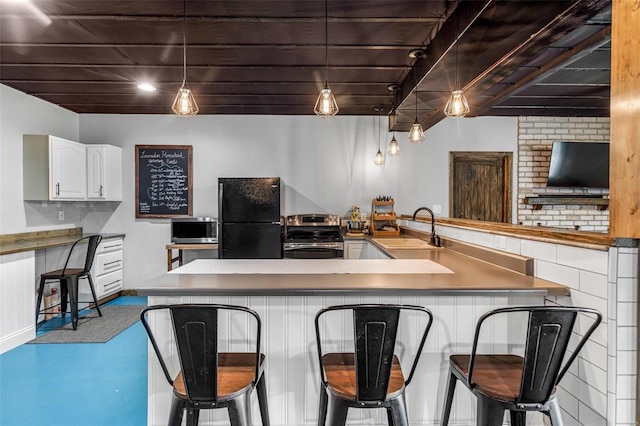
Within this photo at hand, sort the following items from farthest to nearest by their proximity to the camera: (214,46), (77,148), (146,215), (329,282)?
(146,215) < (77,148) < (214,46) < (329,282)

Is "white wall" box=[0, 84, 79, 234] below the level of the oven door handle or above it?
above

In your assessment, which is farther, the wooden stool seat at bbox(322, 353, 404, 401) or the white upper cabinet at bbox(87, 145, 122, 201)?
the white upper cabinet at bbox(87, 145, 122, 201)

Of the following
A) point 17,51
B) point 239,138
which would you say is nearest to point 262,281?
point 17,51

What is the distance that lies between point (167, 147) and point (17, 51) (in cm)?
213

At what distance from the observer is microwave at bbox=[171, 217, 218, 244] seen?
4719 mm

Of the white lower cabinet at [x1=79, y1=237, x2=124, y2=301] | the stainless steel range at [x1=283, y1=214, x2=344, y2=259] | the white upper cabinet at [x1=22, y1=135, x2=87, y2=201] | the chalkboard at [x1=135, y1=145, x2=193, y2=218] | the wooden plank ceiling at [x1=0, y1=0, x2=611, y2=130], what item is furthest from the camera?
the chalkboard at [x1=135, y1=145, x2=193, y2=218]

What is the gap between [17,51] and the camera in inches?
122

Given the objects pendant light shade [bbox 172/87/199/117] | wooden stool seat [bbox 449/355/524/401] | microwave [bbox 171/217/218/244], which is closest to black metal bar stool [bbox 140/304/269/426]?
wooden stool seat [bbox 449/355/524/401]

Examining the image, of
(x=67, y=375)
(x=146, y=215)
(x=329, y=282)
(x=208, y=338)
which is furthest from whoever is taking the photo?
(x=146, y=215)

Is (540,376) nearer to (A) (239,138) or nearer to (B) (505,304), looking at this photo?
(B) (505,304)

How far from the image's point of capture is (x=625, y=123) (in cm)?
140

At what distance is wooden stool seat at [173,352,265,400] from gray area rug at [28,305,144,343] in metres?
2.42

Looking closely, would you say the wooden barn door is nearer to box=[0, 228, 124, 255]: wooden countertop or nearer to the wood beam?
the wood beam

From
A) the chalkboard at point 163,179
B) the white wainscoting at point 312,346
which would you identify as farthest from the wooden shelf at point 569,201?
the chalkboard at point 163,179
